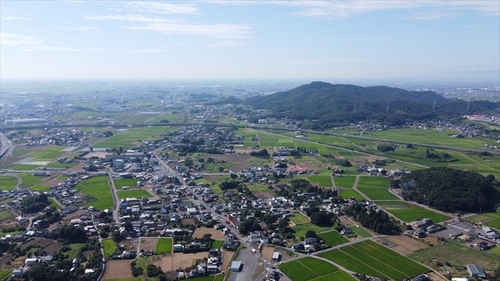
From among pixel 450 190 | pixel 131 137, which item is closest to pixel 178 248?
pixel 450 190

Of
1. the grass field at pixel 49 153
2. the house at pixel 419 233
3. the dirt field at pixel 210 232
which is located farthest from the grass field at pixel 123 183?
the house at pixel 419 233

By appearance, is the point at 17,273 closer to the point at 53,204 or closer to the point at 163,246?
the point at 163,246

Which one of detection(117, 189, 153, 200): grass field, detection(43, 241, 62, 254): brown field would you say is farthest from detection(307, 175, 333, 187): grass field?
detection(43, 241, 62, 254): brown field

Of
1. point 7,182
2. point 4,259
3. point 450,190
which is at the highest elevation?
point 450,190

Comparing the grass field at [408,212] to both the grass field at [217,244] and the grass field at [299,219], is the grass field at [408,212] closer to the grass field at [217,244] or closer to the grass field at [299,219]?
the grass field at [299,219]

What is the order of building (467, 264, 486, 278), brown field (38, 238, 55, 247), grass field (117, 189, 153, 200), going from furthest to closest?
grass field (117, 189, 153, 200), brown field (38, 238, 55, 247), building (467, 264, 486, 278)

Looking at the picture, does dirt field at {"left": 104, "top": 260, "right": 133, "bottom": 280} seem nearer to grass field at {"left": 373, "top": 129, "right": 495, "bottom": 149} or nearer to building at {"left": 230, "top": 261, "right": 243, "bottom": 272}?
building at {"left": 230, "top": 261, "right": 243, "bottom": 272}
